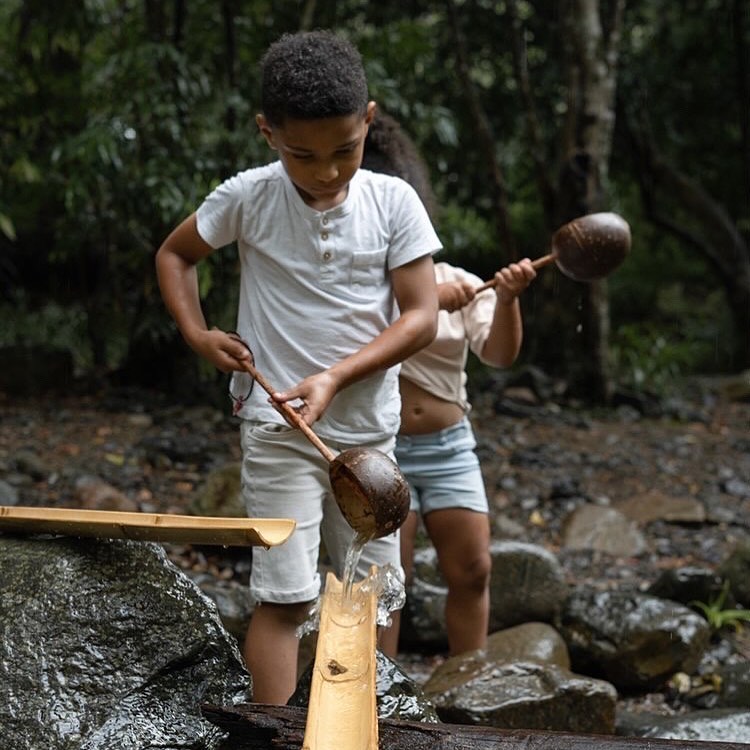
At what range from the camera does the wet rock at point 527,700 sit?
3.13m

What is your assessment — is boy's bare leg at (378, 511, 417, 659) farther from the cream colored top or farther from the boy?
the boy

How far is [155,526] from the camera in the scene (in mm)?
2219

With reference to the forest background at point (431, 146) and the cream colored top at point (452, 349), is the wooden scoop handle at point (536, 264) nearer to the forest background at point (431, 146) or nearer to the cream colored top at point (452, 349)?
the cream colored top at point (452, 349)

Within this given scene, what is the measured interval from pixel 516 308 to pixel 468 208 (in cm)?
840

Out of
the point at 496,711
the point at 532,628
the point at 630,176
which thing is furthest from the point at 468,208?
the point at 496,711

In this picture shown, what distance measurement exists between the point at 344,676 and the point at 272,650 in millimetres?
624

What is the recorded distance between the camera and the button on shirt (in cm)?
273

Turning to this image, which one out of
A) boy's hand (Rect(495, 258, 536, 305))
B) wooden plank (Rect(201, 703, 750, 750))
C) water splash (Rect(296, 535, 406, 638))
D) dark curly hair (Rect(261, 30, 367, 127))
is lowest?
wooden plank (Rect(201, 703, 750, 750))

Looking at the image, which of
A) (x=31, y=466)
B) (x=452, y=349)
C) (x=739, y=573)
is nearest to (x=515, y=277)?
(x=452, y=349)

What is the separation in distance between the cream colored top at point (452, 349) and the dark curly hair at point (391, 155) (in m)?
0.33

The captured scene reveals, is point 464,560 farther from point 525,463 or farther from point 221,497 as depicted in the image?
point 525,463

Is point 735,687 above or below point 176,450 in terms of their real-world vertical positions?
below

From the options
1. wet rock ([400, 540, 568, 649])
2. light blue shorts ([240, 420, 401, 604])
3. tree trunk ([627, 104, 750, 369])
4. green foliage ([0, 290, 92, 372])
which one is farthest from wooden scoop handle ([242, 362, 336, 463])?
tree trunk ([627, 104, 750, 369])

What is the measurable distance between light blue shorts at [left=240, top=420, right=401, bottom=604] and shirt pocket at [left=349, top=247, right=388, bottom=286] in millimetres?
410
